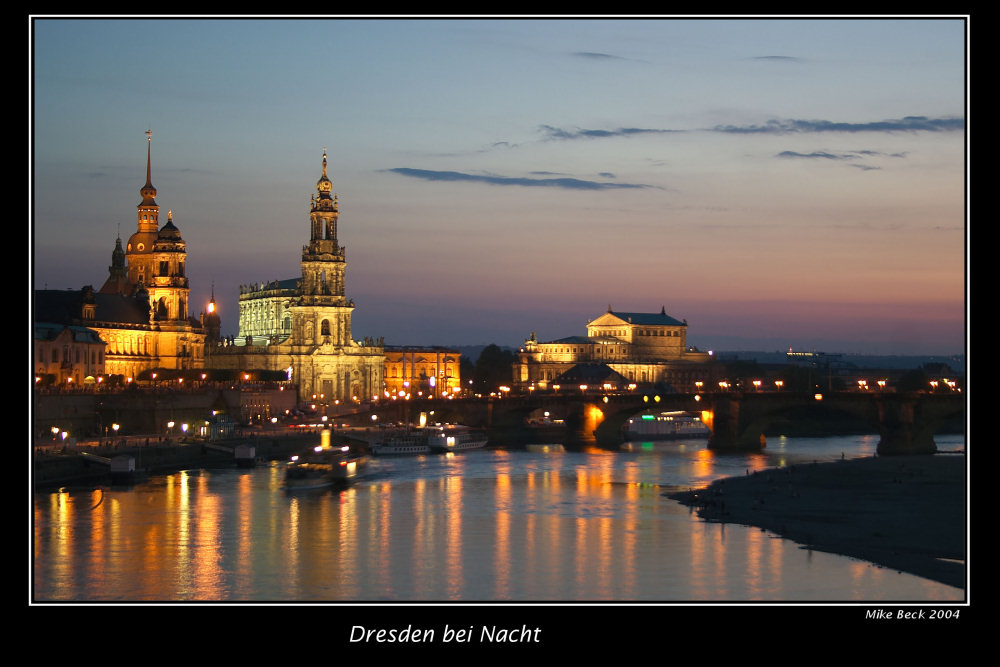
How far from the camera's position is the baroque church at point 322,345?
158m

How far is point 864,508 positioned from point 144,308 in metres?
111

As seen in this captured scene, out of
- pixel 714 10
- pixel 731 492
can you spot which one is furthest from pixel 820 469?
pixel 714 10

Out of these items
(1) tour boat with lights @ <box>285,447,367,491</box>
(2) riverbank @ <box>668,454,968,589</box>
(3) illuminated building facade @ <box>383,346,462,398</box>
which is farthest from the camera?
(3) illuminated building facade @ <box>383,346,462,398</box>

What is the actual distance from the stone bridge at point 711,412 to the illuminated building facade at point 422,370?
36.2 m

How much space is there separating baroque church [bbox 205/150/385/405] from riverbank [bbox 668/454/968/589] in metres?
76.4

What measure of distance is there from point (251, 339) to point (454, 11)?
14950cm

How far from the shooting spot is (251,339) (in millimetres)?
176250

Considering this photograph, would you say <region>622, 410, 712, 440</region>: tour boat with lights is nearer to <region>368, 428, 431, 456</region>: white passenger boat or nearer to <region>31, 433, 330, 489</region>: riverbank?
<region>368, 428, 431, 456</region>: white passenger boat

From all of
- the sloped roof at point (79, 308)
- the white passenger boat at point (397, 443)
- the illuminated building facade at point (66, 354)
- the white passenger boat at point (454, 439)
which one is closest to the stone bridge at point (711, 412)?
the white passenger boat at point (454, 439)

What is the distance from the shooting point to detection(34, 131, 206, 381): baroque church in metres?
148

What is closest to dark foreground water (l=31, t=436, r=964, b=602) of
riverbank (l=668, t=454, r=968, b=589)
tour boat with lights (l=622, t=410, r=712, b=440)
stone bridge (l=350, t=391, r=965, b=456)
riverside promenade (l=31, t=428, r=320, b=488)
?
riverbank (l=668, t=454, r=968, b=589)

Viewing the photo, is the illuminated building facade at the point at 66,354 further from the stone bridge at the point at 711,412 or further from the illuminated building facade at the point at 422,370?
the illuminated building facade at the point at 422,370

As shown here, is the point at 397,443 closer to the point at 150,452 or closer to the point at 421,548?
the point at 150,452

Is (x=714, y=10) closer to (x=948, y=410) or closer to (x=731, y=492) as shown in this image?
(x=731, y=492)
